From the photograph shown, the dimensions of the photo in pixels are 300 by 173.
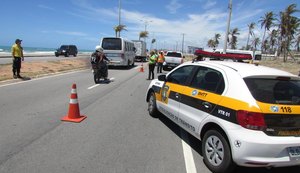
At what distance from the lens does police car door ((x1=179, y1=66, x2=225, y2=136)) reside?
15.1 feet

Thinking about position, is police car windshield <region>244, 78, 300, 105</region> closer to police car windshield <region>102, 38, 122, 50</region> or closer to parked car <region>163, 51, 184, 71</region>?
police car windshield <region>102, 38, 122, 50</region>

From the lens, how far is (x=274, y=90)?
4.19 meters

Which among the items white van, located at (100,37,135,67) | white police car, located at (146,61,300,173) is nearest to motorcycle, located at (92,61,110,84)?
→ white van, located at (100,37,135,67)

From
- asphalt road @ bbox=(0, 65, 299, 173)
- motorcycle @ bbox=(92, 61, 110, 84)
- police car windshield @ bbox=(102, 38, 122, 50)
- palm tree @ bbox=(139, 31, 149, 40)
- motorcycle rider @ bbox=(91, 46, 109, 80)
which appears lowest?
asphalt road @ bbox=(0, 65, 299, 173)

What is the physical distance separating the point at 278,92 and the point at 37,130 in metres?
4.58

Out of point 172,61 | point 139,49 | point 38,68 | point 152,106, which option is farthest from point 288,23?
point 152,106

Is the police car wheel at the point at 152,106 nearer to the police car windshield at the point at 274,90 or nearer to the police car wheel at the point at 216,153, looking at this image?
the police car wheel at the point at 216,153

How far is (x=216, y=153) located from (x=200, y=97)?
3.28 ft

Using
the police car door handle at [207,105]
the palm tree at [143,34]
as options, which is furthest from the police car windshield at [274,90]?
the palm tree at [143,34]

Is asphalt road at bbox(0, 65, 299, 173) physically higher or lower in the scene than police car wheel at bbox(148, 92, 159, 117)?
lower

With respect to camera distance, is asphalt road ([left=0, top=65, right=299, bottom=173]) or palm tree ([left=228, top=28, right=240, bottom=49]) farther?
palm tree ([left=228, top=28, right=240, bottom=49])

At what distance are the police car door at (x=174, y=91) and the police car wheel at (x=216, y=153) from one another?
4.21ft

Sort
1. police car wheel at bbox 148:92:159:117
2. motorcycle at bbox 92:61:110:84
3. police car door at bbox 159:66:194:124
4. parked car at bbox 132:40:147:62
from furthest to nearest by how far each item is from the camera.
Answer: parked car at bbox 132:40:147:62, motorcycle at bbox 92:61:110:84, police car wheel at bbox 148:92:159:117, police car door at bbox 159:66:194:124


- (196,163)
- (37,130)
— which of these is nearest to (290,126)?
(196,163)
